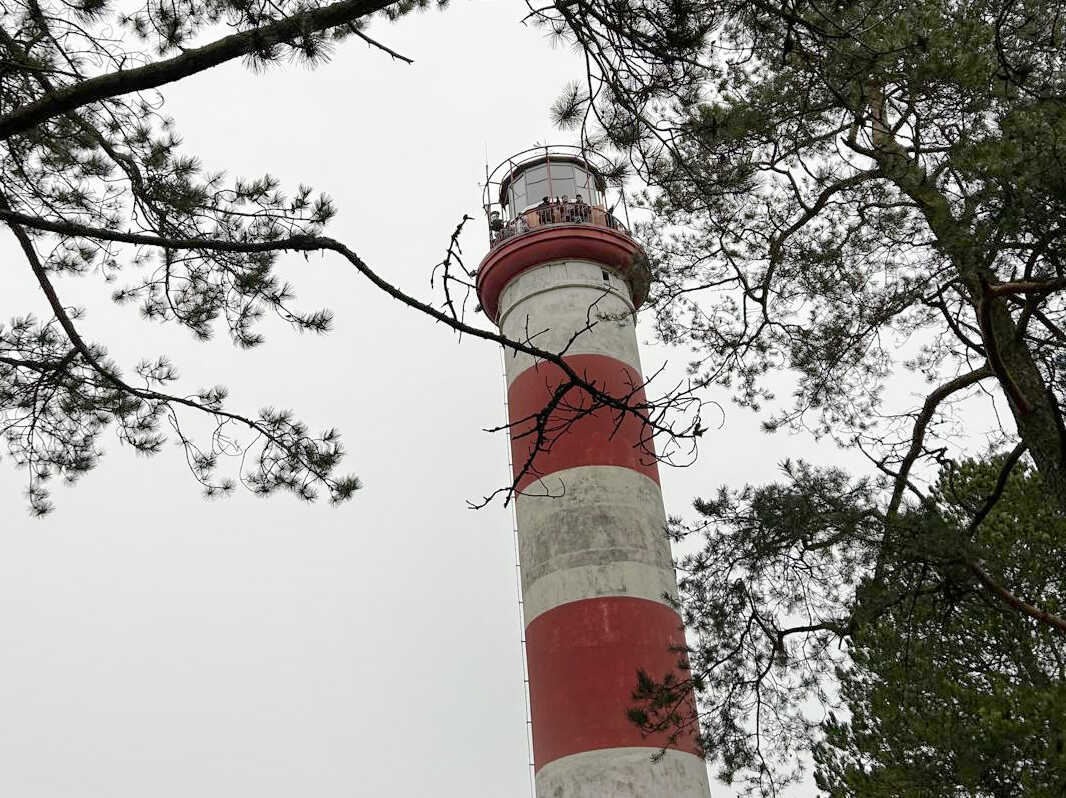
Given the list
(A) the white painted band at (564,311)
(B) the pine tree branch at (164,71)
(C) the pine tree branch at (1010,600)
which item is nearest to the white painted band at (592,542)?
(A) the white painted band at (564,311)

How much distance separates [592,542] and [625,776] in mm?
2348

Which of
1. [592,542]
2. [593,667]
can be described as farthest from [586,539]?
[593,667]

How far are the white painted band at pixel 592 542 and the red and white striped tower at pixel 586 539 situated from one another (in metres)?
0.01

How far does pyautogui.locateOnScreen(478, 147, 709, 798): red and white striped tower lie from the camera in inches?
398

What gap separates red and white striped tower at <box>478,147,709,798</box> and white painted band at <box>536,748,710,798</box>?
10mm

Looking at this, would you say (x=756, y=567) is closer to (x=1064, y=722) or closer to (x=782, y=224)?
(x=782, y=224)

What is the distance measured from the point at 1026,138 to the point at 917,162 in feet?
2.99

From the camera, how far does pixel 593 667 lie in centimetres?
1045

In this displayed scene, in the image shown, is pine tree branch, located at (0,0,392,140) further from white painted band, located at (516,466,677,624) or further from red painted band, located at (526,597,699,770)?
red painted band, located at (526,597,699,770)

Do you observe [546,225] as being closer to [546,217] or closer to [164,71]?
[546,217]

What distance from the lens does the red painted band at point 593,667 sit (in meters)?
10.2

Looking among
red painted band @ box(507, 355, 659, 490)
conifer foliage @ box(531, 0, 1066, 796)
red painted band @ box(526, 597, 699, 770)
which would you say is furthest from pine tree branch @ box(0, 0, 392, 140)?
red painted band @ box(526, 597, 699, 770)

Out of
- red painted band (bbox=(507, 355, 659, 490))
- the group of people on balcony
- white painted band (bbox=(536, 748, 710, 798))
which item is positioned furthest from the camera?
the group of people on balcony

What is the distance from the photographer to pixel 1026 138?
4.96 meters
